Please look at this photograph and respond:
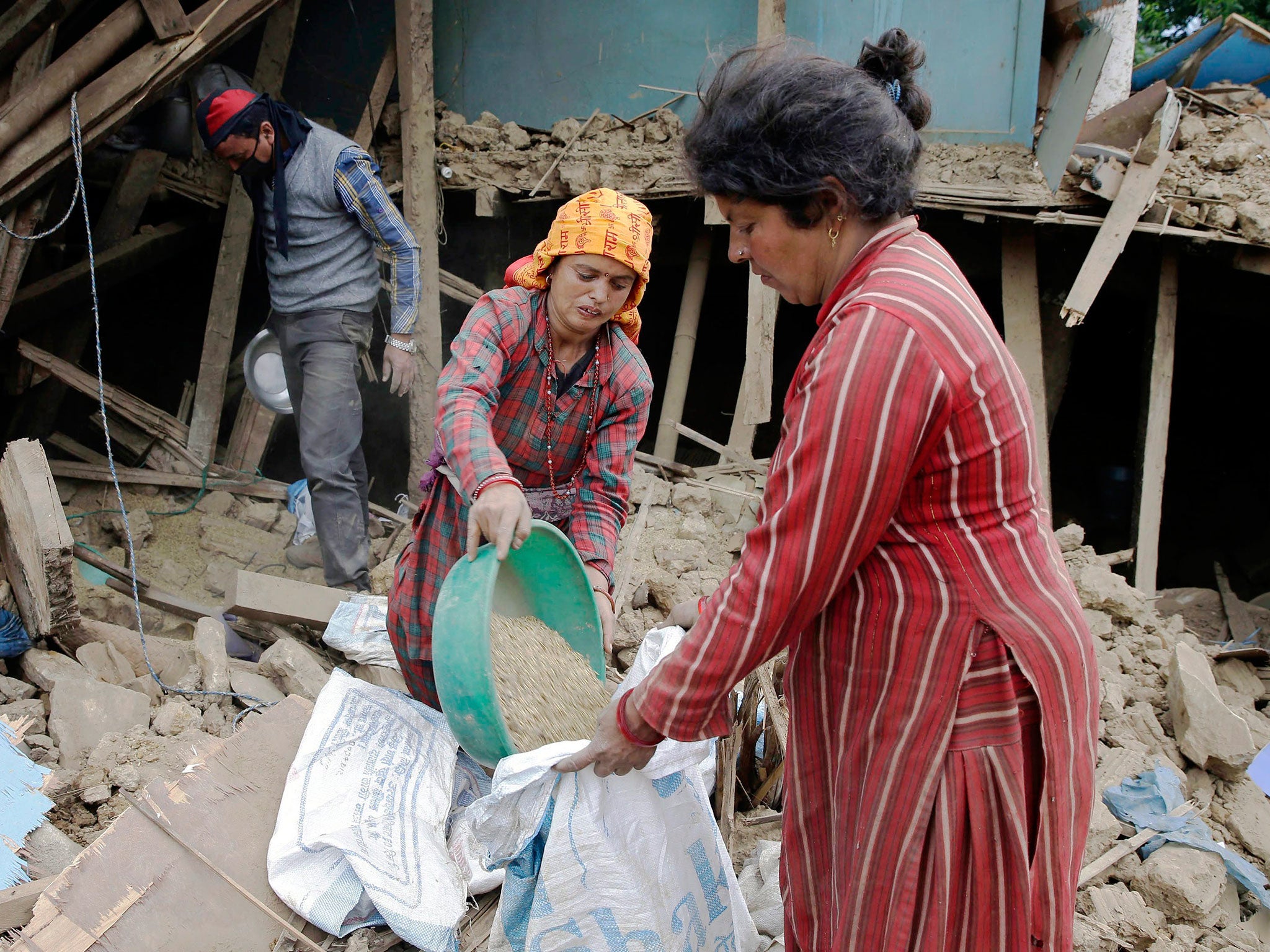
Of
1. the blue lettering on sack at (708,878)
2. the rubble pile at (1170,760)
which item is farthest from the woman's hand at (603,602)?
the rubble pile at (1170,760)

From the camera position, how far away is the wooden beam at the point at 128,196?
506 cm

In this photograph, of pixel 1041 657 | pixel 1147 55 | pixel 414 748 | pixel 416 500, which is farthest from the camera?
pixel 1147 55

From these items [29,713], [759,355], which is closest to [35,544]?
[29,713]

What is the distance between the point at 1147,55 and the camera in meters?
11.2

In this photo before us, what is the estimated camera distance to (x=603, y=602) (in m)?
2.29

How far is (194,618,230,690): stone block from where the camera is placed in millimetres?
2947

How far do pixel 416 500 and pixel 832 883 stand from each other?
4.06m

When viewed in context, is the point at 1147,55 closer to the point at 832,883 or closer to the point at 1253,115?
the point at 1253,115

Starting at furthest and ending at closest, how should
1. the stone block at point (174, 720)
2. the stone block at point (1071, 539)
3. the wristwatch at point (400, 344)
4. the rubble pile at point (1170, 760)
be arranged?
the stone block at point (1071, 539)
the wristwatch at point (400, 344)
the stone block at point (174, 720)
the rubble pile at point (1170, 760)

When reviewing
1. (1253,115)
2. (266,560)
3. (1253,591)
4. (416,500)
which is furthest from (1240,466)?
(266,560)

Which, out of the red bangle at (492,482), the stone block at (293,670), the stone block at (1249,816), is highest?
the red bangle at (492,482)

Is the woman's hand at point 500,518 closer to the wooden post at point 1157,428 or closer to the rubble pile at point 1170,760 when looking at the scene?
the rubble pile at point 1170,760

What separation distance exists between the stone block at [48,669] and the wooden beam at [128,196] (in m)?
3.09

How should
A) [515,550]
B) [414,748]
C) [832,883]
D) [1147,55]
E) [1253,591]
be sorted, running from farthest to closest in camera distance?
[1147,55], [1253,591], [414,748], [515,550], [832,883]
